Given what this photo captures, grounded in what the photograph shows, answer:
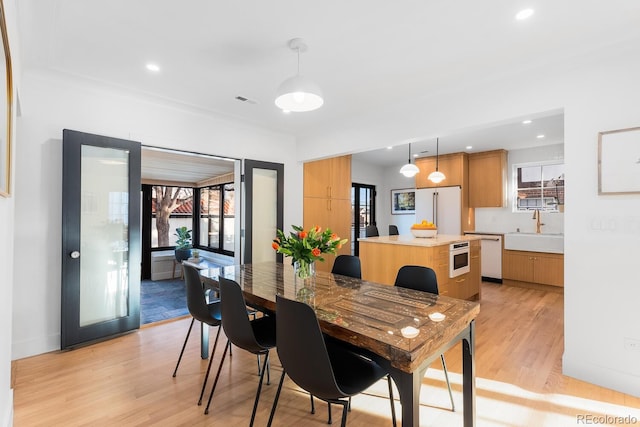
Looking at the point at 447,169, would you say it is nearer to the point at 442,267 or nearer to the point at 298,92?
the point at 442,267

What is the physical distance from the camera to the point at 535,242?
5348mm

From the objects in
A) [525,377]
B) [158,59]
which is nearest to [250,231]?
[158,59]

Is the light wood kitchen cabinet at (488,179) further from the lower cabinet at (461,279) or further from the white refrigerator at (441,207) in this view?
the lower cabinet at (461,279)

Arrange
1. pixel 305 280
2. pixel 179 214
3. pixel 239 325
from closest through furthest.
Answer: pixel 239 325 → pixel 305 280 → pixel 179 214

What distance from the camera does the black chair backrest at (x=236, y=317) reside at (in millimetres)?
1828

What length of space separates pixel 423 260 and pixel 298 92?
2.57 m

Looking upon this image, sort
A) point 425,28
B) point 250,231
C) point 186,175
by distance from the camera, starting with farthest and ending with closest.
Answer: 1. point 186,175
2. point 250,231
3. point 425,28

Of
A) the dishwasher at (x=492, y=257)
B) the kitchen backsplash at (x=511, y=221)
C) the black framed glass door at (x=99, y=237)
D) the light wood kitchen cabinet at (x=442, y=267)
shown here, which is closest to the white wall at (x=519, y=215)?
the kitchen backsplash at (x=511, y=221)

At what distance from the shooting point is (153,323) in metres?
3.62

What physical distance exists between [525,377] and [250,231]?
3.48 m

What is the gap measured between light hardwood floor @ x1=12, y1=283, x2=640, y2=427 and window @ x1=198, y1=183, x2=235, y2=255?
3.40 meters

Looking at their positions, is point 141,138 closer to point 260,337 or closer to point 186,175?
point 260,337

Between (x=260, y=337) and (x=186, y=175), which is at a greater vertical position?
(x=186, y=175)

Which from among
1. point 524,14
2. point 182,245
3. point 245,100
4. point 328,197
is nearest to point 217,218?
point 182,245
